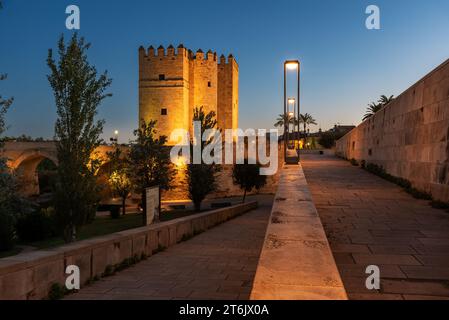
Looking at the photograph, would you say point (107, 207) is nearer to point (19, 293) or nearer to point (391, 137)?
point (391, 137)

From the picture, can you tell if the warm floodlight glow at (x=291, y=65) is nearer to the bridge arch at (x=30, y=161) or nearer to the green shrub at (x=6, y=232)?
the green shrub at (x=6, y=232)

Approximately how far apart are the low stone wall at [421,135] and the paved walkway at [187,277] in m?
4.38

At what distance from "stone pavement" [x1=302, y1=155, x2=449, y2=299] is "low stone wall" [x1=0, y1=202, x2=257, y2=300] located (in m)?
3.24

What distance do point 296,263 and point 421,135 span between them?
7.59 m

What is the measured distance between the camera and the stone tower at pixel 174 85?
43.0 meters

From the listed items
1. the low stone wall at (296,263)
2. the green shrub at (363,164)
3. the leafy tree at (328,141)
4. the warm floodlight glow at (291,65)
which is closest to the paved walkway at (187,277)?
the low stone wall at (296,263)

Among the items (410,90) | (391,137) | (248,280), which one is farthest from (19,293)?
(391,137)

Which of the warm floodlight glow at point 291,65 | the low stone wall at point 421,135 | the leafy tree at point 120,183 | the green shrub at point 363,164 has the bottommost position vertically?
the leafy tree at point 120,183

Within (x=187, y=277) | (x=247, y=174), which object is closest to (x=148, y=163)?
(x=247, y=174)

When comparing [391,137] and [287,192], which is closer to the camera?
[287,192]

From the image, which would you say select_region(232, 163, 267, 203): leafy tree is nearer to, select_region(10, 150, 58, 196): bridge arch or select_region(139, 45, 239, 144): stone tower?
select_region(139, 45, 239, 144): stone tower

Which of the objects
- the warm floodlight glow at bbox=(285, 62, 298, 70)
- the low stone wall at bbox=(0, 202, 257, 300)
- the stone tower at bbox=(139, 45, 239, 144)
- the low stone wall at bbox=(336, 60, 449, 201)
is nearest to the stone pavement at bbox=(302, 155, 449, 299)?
the low stone wall at bbox=(336, 60, 449, 201)
